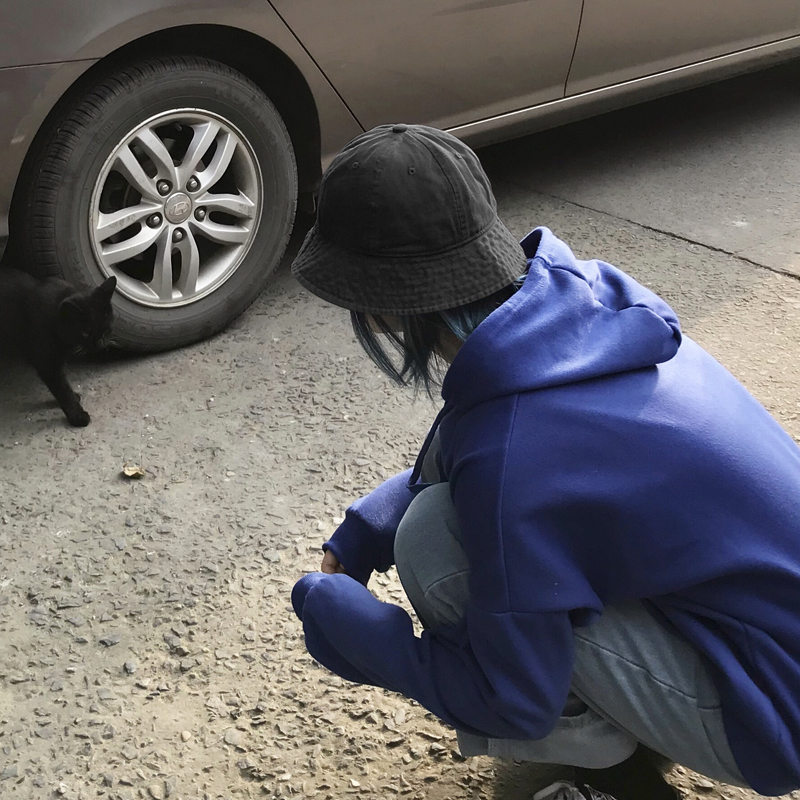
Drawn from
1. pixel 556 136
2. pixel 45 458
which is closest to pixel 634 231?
pixel 556 136

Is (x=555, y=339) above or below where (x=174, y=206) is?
above

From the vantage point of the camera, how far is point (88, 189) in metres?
2.89

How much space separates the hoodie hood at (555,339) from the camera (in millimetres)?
1248

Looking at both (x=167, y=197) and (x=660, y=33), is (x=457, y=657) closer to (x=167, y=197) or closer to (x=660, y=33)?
(x=167, y=197)

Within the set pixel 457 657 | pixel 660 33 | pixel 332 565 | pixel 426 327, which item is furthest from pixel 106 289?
pixel 660 33

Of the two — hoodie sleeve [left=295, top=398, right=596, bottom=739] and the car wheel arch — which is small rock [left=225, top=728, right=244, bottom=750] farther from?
the car wheel arch

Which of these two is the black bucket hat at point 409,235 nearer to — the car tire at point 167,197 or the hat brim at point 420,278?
the hat brim at point 420,278

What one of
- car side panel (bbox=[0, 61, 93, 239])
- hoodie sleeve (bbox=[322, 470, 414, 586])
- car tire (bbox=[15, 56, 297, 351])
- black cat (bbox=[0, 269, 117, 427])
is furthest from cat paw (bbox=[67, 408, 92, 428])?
hoodie sleeve (bbox=[322, 470, 414, 586])

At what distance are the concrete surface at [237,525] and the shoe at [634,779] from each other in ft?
0.49

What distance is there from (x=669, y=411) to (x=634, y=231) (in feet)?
9.73

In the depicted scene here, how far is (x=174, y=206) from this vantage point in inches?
120

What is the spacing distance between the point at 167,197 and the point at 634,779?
223cm

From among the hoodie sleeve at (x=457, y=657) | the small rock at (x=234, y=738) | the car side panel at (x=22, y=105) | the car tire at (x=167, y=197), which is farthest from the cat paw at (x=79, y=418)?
the hoodie sleeve at (x=457, y=657)

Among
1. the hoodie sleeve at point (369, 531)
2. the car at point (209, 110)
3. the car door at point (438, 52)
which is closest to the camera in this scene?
the hoodie sleeve at point (369, 531)
